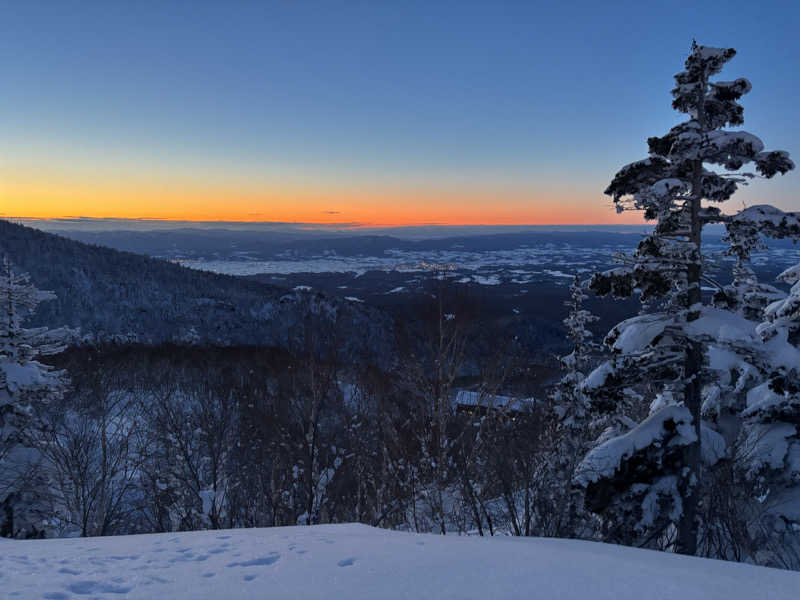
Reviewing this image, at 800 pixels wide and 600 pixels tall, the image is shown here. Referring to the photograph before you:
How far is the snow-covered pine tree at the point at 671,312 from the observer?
289 inches

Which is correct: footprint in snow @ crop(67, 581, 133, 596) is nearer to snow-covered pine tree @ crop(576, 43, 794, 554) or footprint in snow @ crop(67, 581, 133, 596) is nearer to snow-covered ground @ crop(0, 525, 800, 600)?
snow-covered ground @ crop(0, 525, 800, 600)

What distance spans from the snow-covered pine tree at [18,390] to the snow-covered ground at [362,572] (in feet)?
28.3

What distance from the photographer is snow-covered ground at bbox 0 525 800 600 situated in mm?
3760

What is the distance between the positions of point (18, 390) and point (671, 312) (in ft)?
51.9

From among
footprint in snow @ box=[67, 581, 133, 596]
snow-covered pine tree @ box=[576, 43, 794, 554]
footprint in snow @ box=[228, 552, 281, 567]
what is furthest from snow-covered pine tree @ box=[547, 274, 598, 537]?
footprint in snow @ box=[67, 581, 133, 596]

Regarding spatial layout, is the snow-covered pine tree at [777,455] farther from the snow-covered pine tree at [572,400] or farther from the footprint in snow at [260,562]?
the footprint in snow at [260,562]

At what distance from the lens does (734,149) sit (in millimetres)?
7055

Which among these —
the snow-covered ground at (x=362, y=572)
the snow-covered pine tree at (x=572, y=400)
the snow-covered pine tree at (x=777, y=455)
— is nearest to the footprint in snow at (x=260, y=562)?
the snow-covered ground at (x=362, y=572)

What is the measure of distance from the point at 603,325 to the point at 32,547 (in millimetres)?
100348

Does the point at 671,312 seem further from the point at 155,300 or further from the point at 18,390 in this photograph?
the point at 155,300

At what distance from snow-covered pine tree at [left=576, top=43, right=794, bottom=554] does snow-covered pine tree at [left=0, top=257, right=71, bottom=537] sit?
1399cm

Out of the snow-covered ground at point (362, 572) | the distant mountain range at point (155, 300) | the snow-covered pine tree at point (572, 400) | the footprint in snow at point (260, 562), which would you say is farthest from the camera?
the distant mountain range at point (155, 300)

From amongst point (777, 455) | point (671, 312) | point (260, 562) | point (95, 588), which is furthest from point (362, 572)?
point (777, 455)

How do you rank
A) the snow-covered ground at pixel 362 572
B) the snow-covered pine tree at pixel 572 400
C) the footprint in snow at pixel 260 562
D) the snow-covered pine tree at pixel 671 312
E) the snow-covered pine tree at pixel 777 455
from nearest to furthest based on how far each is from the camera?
the snow-covered ground at pixel 362 572 → the footprint in snow at pixel 260 562 → the snow-covered pine tree at pixel 671 312 → the snow-covered pine tree at pixel 777 455 → the snow-covered pine tree at pixel 572 400
